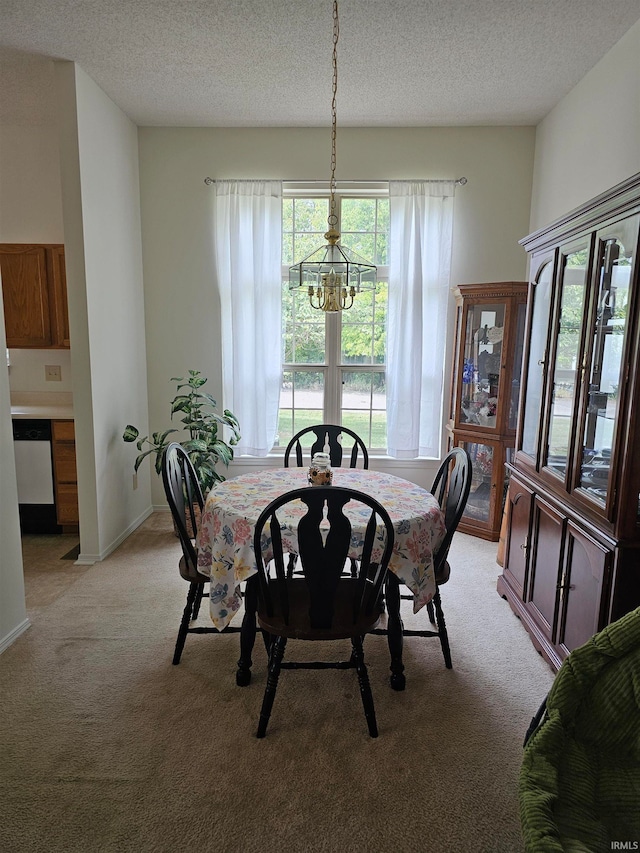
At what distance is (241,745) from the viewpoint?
1.89 m

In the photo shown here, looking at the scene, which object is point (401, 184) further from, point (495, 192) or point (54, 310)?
point (54, 310)

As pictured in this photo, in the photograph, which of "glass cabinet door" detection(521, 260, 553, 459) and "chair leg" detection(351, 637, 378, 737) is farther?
"glass cabinet door" detection(521, 260, 553, 459)

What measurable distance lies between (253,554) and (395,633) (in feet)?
2.23

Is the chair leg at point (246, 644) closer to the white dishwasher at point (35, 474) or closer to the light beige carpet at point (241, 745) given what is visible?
the light beige carpet at point (241, 745)

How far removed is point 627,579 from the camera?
6.08 feet

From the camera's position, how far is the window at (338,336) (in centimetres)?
411

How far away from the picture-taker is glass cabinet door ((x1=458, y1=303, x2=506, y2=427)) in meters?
3.74

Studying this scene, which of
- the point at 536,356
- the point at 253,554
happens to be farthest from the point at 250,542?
the point at 536,356

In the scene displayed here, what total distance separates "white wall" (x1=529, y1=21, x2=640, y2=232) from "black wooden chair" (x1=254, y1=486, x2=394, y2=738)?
7.33 ft

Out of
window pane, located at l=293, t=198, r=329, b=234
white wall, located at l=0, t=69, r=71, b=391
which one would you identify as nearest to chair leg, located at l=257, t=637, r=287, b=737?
window pane, located at l=293, t=198, r=329, b=234

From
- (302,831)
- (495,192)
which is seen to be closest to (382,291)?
(495,192)

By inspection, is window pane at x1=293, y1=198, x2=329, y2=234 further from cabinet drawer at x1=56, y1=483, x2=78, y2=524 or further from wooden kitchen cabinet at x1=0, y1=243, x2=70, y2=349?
cabinet drawer at x1=56, y1=483, x2=78, y2=524

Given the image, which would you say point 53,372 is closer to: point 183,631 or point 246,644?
point 183,631

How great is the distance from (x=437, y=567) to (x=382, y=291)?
245 centimetres
